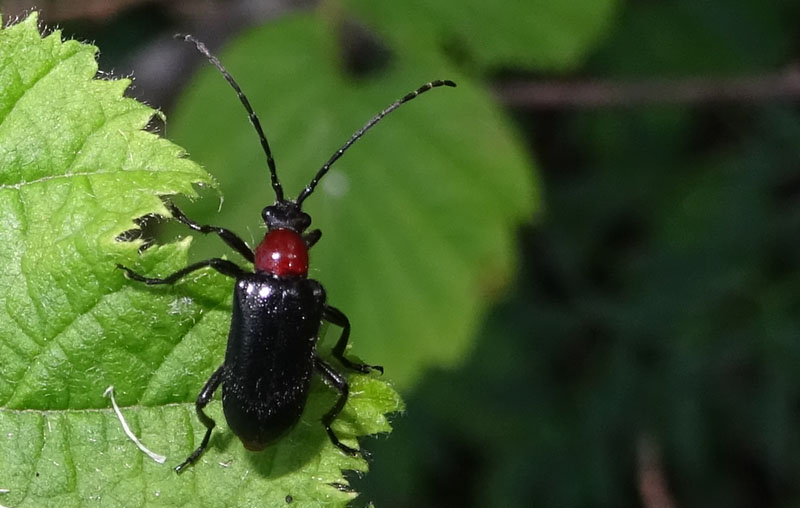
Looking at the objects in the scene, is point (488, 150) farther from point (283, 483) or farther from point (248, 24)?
point (283, 483)

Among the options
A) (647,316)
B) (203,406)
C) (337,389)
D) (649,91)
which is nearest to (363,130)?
(337,389)

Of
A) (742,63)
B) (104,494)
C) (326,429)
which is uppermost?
(742,63)

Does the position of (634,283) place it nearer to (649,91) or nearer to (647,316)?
(647,316)

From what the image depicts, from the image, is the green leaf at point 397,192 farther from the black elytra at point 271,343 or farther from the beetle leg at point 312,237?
the black elytra at point 271,343

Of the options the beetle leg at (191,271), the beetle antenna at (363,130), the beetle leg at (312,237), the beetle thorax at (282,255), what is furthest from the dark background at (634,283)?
the beetle leg at (191,271)

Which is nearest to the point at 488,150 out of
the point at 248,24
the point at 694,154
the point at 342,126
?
the point at 342,126

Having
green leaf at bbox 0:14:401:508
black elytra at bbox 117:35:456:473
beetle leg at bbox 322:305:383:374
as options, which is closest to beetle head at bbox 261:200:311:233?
black elytra at bbox 117:35:456:473
